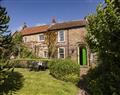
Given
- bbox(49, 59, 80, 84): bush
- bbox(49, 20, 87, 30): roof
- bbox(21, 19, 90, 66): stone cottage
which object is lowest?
bbox(49, 59, 80, 84): bush

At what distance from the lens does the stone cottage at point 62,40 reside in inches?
1425

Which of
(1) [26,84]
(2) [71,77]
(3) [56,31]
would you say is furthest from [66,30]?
(1) [26,84]

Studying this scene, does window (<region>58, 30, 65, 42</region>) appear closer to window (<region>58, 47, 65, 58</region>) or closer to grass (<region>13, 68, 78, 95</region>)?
window (<region>58, 47, 65, 58</region>)

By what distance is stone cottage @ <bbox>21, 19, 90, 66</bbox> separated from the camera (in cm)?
3619

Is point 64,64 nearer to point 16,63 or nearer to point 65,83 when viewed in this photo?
point 65,83

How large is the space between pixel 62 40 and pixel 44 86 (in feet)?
53.8

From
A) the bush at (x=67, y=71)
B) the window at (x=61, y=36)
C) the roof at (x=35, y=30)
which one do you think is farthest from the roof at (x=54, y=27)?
the bush at (x=67, y=71)

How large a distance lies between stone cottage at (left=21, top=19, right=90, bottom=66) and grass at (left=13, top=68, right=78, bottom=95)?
9.84 m

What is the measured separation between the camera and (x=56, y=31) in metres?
40.1

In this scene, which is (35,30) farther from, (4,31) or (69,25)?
(4,31)

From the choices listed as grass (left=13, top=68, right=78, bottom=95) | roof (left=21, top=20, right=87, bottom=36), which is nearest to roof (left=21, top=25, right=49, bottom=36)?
roof (left=21, top=20, right=87, bottom=36)

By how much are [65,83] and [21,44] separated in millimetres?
22062

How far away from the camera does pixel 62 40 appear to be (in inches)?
1535

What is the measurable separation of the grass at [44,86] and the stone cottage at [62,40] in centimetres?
984
